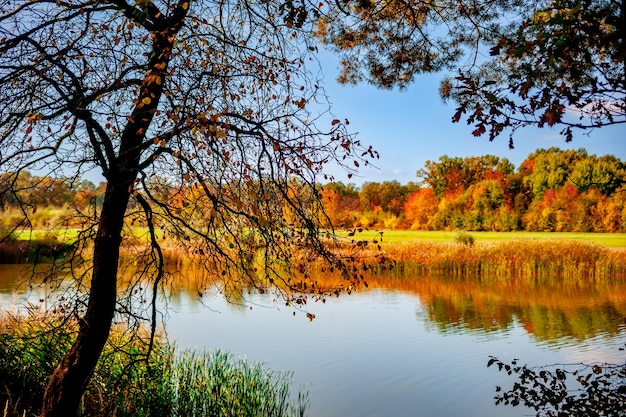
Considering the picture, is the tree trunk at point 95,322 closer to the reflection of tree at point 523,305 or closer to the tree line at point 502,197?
the reflection of tree at point 523,305

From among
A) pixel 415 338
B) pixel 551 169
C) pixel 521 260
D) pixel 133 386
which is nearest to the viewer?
pixel 133 386

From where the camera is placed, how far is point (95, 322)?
3.54 m

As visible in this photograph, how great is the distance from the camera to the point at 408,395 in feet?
23.2

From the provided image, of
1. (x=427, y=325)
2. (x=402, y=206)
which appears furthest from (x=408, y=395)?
(x=402, y=206)

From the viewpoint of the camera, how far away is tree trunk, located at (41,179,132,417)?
3.47m

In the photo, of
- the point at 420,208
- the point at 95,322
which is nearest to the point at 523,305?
the point at 95,322

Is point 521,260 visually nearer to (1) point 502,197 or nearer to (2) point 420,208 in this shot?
(1) point 502,197

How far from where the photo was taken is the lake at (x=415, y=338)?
706 centimetres

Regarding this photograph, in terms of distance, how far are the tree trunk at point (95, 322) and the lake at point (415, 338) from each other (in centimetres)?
95

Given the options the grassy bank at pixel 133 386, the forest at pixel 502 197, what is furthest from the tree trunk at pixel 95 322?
the forest at pixel 502 197

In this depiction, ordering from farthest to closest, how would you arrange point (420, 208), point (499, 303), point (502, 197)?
point (420, 208)
point (502, 197)
point (499, 303)

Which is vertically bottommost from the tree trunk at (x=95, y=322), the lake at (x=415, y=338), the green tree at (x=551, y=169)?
the lake at (x=415, y=338)

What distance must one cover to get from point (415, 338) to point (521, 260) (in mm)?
8156

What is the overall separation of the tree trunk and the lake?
95cm
